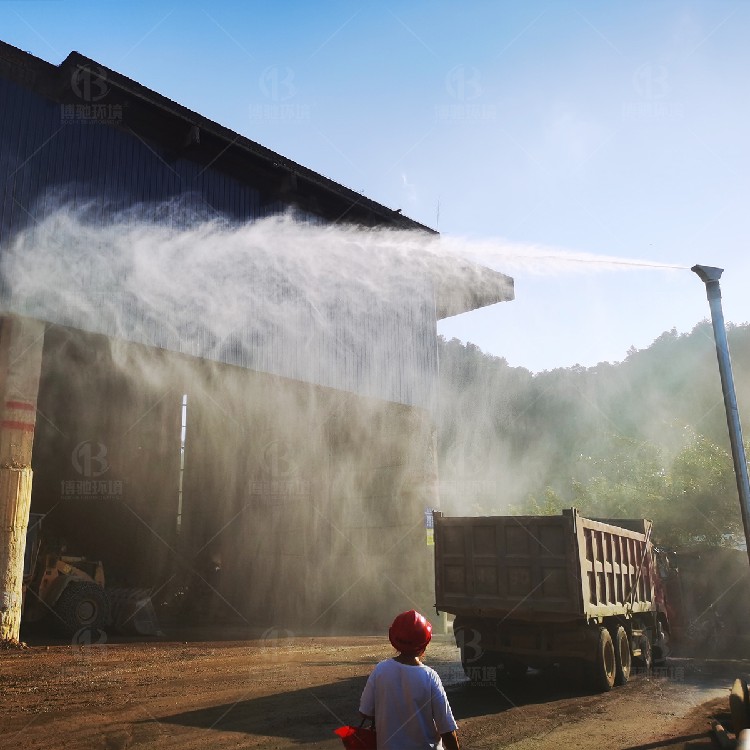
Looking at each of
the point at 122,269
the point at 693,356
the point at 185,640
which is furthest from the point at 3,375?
the point at 693,356

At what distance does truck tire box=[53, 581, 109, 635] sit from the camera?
44.9 feet

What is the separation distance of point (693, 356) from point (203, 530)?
54599 mm

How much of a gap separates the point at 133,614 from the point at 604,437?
4875 cm

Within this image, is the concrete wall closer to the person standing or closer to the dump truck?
the dump truck

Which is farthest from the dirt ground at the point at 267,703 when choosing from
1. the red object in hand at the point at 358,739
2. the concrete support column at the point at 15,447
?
the red object in hand at the point at 358,739

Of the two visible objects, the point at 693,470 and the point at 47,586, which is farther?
the point at 693,470

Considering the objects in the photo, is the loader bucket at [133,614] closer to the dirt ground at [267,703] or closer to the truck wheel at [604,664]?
the dirt ground at [267,703]

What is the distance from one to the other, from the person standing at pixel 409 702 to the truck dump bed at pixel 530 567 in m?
6.33

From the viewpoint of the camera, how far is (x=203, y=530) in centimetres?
2456

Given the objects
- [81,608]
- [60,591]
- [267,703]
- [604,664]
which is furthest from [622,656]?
[60,591]

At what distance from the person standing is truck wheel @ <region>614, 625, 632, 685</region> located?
26.8ft

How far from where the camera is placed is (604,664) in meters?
9.44

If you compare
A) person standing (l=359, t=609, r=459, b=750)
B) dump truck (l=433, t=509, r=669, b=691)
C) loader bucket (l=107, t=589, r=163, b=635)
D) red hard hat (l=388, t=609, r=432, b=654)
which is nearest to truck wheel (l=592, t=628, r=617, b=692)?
dump truck (l=433, t=509, r=669, b=691)

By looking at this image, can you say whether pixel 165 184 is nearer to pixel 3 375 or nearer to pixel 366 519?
pixel 3 375
